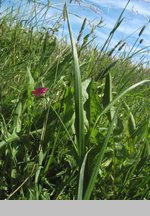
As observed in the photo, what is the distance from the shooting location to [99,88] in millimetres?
1968

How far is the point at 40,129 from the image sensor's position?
1504 millimetres

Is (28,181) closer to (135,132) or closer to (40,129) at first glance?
(40,129)

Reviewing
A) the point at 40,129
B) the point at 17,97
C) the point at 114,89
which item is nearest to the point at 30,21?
the point at 114,89

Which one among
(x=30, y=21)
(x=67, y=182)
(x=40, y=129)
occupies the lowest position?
(x=67, y=182)

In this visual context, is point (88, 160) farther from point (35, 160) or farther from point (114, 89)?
point (114, 89)

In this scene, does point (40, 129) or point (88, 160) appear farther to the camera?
point (40, 129)

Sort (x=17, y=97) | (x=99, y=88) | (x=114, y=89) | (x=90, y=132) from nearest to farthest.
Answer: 1. (x=90, y=132)
2. (x=17, y=97)
3. (x=99, y=88)
4. (x=114, y=89)

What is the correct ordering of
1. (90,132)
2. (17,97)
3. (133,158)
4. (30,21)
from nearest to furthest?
(90,132), (133,158), (17,97), (30,21)

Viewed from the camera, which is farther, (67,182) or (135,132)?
(135,132)

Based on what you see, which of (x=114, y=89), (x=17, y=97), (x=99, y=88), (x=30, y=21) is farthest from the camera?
(x=30, y=21)

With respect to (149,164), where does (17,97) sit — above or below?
above

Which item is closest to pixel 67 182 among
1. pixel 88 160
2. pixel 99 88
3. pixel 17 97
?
pixel 88 160

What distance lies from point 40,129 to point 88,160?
23 cm

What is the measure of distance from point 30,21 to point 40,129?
1.30 metres
